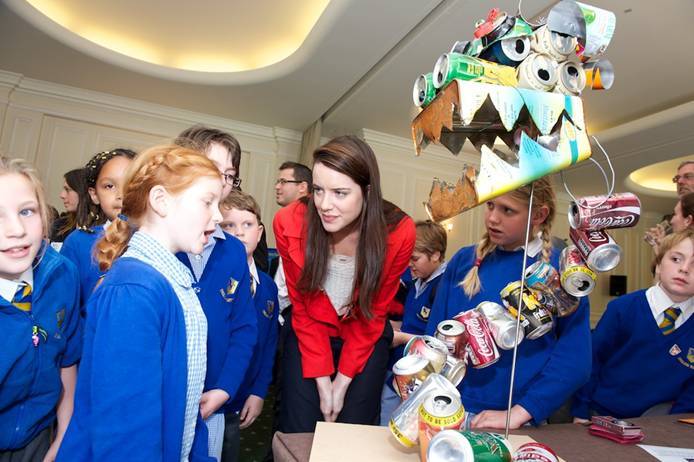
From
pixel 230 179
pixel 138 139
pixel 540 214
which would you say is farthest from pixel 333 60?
pixel 540 214

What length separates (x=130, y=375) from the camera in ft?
2.62

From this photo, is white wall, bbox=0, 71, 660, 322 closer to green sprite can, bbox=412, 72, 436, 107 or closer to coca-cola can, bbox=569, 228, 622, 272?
green sprite can, bbox=412, 72, 436, 107

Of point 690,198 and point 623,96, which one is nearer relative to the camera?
point 690,198

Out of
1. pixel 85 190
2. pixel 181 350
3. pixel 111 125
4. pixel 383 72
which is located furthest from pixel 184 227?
pixel 111 125

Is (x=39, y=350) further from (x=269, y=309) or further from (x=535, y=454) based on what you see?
(x=535, y=454)

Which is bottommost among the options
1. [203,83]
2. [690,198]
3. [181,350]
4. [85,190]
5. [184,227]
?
[181,350]

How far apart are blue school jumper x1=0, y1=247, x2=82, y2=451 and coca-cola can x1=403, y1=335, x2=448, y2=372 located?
852 mm

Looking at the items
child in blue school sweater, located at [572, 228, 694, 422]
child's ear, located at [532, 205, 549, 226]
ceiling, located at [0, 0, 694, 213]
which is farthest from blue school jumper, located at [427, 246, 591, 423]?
ceiling, located at [0, 0, 694, 213]

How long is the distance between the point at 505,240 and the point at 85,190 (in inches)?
66.5

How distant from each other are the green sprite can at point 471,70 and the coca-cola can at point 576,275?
1.23 feet

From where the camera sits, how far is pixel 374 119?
5559 millimetres

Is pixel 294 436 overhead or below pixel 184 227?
below

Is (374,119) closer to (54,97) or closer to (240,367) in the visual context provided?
(54,97)

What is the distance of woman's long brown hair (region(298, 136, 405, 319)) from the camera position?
141 cm
